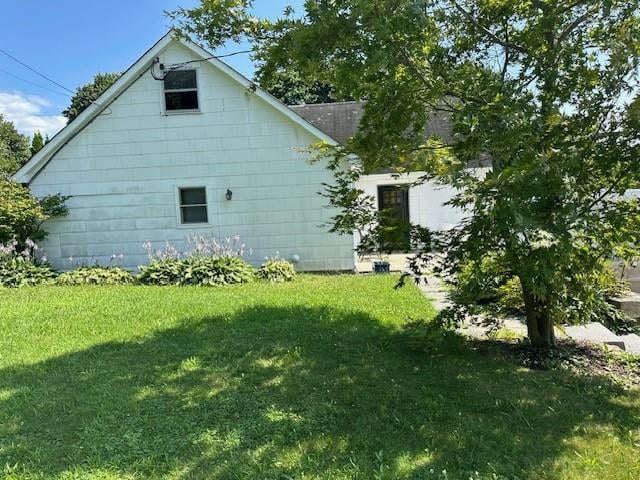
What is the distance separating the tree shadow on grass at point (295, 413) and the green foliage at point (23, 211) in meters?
6.85

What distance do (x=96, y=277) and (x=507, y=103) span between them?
31.2 feet

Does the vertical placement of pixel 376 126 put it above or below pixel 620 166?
above

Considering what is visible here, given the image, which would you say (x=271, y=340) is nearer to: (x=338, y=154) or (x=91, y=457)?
(x=338, y=154)

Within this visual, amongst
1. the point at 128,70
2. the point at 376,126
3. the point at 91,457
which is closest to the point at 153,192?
the point at 128,70

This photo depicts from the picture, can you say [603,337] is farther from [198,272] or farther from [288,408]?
[198,272]

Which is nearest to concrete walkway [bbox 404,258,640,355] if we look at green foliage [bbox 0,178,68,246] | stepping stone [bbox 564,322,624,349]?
stepping stone [bbox 564,322,624,349]

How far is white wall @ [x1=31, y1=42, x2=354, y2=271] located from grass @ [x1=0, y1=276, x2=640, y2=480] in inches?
207

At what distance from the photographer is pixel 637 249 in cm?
390

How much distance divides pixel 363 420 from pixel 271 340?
2.13m

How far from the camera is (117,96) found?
36.2 feet

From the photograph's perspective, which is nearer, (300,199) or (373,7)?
(373,7)

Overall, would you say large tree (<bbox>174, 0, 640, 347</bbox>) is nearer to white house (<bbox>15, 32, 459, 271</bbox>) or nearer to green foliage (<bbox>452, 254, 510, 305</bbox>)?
green foliage (<bbox>452, 254, 510, 305</bbox>)

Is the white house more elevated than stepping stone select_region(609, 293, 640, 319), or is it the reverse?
the white house

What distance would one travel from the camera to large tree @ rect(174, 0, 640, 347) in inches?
117
